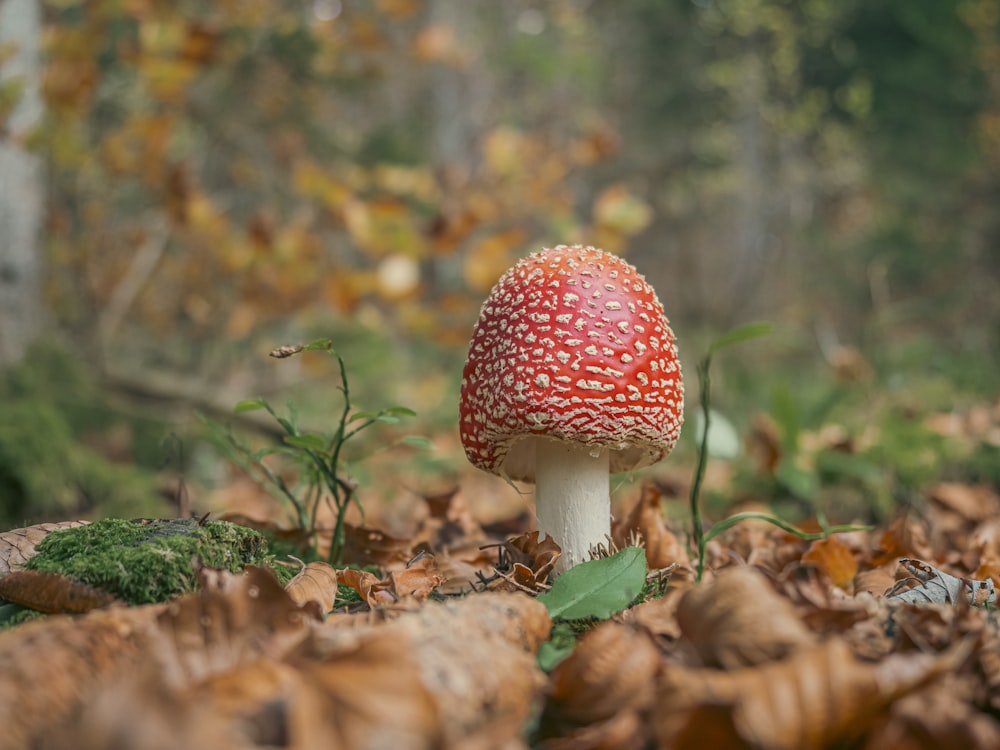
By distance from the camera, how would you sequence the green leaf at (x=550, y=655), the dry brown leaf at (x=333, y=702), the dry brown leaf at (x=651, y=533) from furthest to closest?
1. the dry brown leaf at (x=651, y=533)
2. the green leaf at (x=550, y=655)
3. the dry brown leaf at (x=333, y=702)

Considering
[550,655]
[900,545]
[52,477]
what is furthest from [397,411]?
[52,477]

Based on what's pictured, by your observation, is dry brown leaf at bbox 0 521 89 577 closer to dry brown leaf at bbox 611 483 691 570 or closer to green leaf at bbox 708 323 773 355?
dry brown leaf at bbox 611 483 691 570

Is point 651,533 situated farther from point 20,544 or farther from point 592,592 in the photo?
point 20,544

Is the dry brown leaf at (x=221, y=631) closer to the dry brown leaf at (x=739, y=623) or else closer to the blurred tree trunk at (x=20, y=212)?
the dry brown leaf at (x=739, y=623)

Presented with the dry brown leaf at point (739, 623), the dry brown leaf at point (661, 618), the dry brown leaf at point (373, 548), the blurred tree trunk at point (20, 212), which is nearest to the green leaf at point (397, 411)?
the dry brown leaf at point (373, 548)

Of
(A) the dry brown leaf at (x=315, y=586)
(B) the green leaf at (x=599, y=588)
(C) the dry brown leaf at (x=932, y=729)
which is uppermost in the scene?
(C) the dry brown leaf at (x=932, y=729)

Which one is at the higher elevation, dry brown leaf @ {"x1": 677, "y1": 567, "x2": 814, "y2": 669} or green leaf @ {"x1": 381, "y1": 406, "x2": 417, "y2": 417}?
green leaf @ {"x1": 381, "y1": 406, "x2": 417, "y2": 417}

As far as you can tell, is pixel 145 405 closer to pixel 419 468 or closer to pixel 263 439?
pixel 263 439

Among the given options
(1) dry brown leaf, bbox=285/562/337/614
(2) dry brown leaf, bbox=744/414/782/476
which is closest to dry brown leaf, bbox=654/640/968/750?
(1) dry brown leaf, bbox=285/562/337/614
